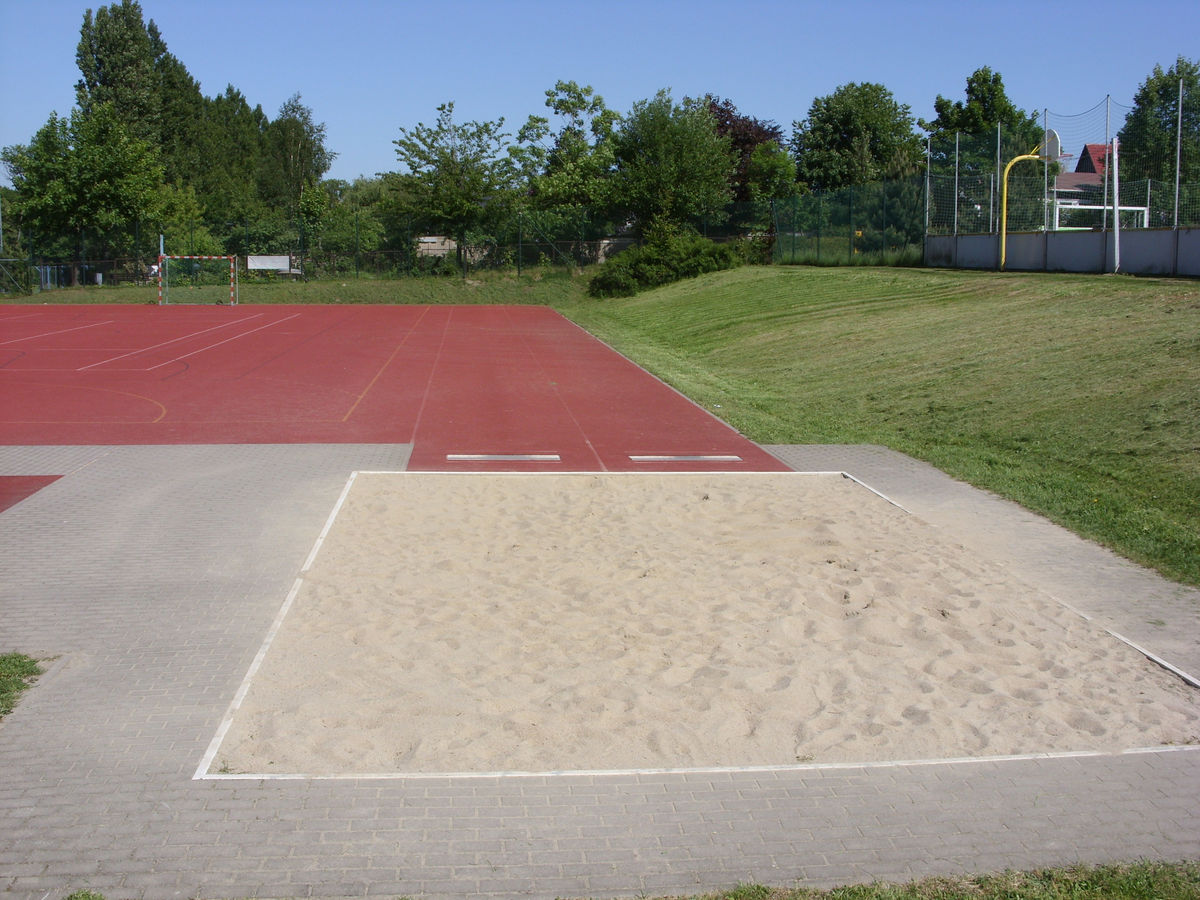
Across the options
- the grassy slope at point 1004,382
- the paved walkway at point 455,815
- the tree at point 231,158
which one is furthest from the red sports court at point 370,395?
the tree at point 231,158

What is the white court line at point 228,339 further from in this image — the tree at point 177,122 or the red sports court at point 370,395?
the tree at point 177,122

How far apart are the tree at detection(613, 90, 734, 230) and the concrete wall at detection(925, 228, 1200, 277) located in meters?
17.5

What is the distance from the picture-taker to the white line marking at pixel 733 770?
5125 mm

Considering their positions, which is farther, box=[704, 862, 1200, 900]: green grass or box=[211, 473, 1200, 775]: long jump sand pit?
box=[211, 473, 1200, 775]: long jump sand pit

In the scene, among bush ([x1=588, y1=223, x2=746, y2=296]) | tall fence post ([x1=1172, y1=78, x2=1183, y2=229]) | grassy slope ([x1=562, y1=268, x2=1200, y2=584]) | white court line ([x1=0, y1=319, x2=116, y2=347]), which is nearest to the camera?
grassy slope ([x1=562, y1=268, x2=1200, y2=584])

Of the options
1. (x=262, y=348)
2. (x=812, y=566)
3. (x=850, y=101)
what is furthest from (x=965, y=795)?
(x=850, y=101)

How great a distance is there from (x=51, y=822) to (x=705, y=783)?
123 inches

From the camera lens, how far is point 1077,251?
23969 mm

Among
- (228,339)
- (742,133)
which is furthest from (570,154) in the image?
(228,339)

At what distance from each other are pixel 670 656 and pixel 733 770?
1415 mm

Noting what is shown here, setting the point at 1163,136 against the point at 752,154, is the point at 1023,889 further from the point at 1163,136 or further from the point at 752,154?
the point at 752,154

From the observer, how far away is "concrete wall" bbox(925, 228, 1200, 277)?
20859 mm

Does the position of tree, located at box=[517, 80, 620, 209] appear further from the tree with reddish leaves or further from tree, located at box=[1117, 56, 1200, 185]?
tree, located at box=[1117, 56, 1200, 185]

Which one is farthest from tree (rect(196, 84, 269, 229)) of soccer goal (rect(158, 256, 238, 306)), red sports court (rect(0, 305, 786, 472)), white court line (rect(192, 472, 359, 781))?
white court line (rect(192, 472, 359, 781))
